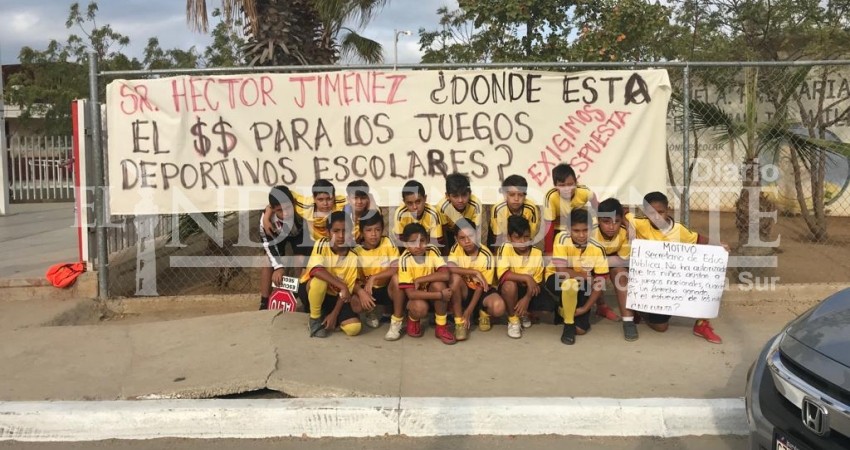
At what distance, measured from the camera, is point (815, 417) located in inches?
93.7

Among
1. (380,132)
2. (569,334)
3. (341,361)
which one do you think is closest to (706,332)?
(569,334)

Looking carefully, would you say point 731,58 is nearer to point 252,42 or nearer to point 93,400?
point 252,42

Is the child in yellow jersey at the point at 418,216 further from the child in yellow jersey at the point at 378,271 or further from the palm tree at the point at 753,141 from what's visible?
the palm tree at the point at 753,141

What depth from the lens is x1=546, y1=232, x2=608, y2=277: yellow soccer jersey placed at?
16.2 ft

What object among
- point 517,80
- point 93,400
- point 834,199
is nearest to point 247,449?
point 93,400

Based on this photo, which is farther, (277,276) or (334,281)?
(277,276)

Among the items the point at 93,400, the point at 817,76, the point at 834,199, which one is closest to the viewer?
the point at 93,400

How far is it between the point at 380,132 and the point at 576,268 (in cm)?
205

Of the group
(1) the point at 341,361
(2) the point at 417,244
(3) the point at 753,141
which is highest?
(3) the point at 753,141

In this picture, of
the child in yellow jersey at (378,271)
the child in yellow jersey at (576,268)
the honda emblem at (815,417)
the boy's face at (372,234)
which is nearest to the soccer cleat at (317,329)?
the child in yellow jersey at (378,271)

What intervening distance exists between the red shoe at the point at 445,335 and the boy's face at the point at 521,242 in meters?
0.79

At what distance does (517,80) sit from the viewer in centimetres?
566

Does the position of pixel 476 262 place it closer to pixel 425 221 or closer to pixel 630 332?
pixel 425 221

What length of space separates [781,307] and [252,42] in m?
6.57
